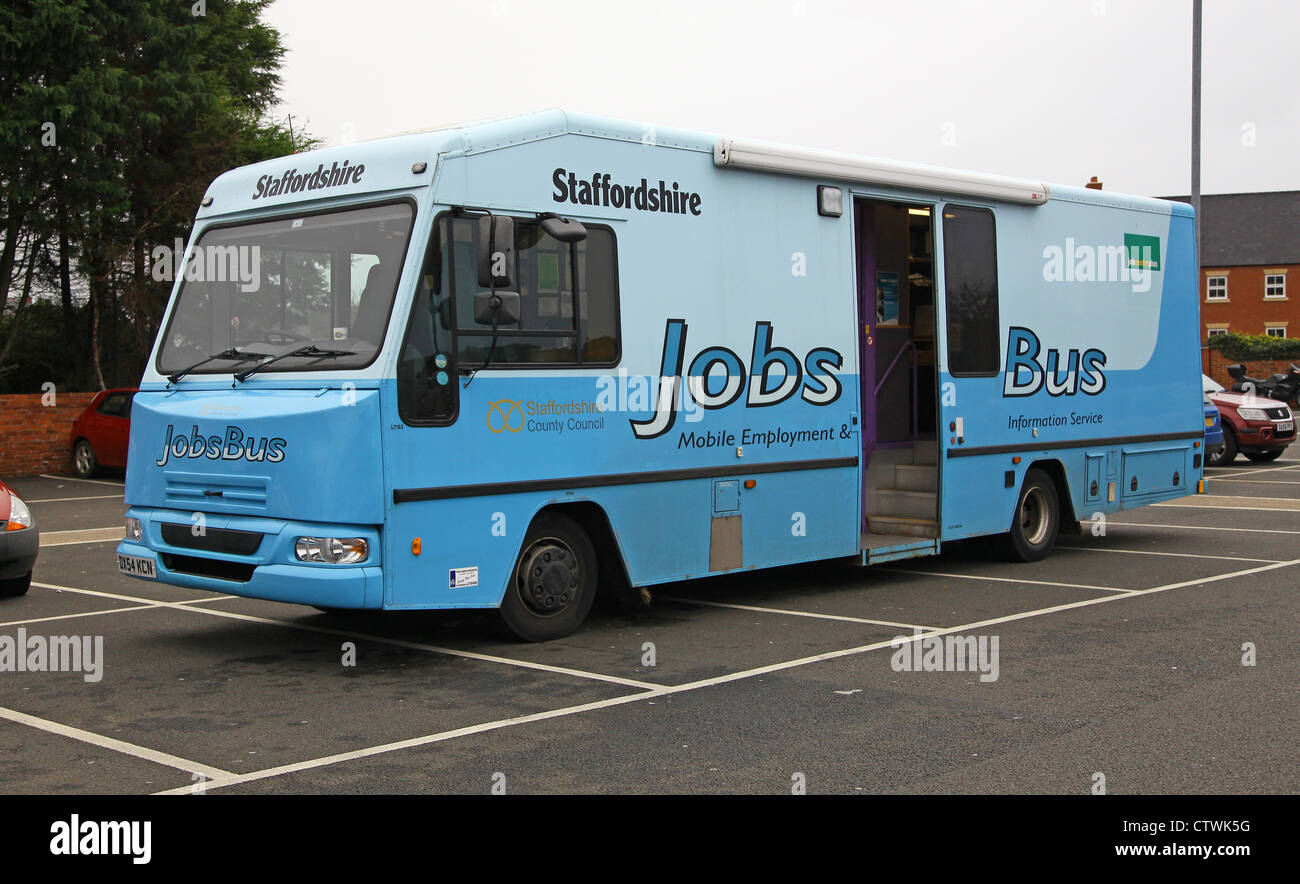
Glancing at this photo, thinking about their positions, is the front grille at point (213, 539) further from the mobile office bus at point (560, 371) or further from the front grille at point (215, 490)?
the front grille at point (215, 490)

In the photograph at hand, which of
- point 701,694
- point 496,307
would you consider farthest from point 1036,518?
point 496,307

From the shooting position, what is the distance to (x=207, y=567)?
8078 mm

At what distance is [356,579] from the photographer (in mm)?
7422

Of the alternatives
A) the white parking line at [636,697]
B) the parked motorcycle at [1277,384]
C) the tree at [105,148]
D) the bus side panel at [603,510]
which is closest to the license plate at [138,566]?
the bus side panel at [603,510]

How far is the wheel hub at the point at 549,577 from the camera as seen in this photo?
843 centimetres

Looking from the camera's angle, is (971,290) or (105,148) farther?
(105,148)

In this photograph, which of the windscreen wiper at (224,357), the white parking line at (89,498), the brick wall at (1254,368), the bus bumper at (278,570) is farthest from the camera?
the brick wall at (1254,368)

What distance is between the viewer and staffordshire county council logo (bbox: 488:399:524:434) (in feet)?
26.3

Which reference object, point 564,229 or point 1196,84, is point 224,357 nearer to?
point 564,229

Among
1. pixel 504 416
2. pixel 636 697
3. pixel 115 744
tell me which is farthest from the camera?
pixel 504 416

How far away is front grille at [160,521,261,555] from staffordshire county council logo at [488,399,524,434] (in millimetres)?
1470

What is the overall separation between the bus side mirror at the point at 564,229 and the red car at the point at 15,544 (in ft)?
16.8

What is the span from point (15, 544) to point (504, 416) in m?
4.61

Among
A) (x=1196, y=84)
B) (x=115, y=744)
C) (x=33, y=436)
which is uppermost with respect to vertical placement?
(x=1196, y=84)
